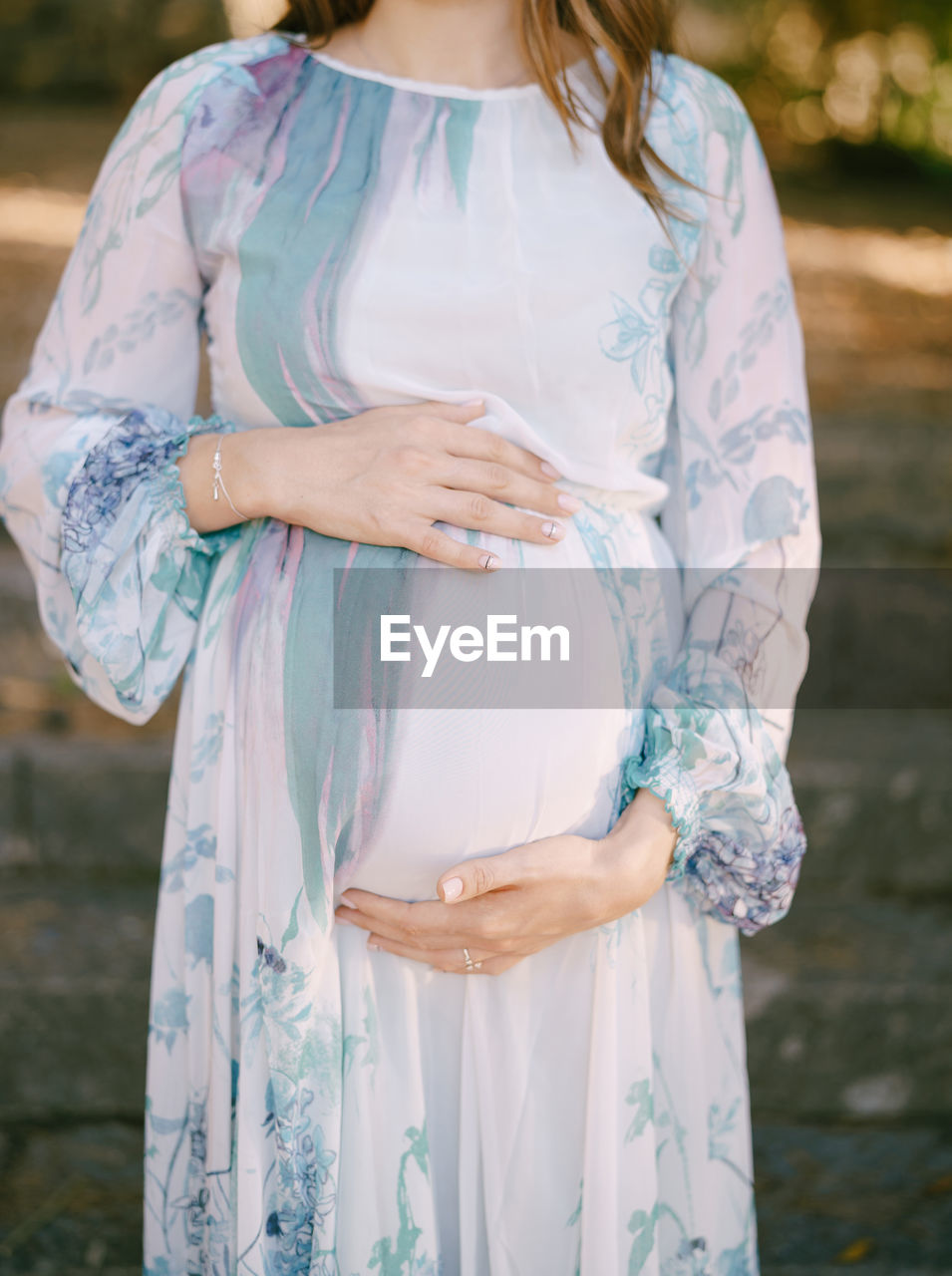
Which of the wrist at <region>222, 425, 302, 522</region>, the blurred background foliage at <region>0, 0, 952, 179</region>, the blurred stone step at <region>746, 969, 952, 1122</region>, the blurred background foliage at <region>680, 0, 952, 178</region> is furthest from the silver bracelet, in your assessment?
the blurred background foliage at <region>680, 0, 952, 178</region>

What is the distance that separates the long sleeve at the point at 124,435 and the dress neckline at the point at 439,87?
129 millimetres

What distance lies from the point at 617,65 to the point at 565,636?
55cm

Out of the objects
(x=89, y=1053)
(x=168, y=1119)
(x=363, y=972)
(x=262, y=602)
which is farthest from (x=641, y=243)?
(x=89, y=1053)

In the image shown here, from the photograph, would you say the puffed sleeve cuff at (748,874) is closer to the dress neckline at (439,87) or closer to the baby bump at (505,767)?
the baby bump at (505,767)

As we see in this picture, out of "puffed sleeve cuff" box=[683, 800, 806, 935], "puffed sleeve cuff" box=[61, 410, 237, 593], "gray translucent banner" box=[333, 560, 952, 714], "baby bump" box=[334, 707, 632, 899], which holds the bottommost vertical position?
"puffed sleeve cuff" box=[683, 800, 806, 935]

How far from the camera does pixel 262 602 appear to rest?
1123 mm

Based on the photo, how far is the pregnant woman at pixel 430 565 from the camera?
3.55ft

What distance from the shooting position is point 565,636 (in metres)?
1.12

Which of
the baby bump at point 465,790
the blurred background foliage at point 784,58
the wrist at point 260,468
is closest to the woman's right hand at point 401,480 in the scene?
the wrist at point 260,468

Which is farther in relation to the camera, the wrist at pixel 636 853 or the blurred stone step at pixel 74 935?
the blurred stone step at pixel 74 935

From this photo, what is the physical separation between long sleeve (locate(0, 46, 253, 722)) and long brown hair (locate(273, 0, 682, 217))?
315 mm

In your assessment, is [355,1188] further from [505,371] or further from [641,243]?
[641,243]

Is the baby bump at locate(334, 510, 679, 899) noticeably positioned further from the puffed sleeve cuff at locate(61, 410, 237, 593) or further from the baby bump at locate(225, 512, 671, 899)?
the puffed sleeve cuff at locate(61, 410, 237, 593)

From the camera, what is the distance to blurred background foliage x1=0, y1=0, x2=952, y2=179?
5.01 m
